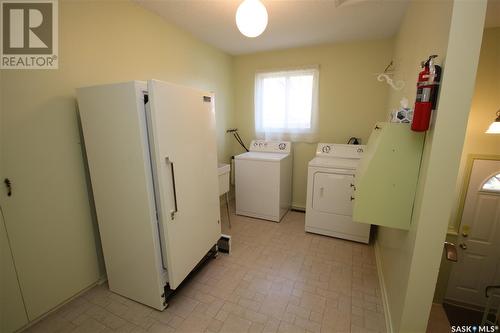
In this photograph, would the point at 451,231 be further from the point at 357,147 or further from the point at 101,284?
the point at 101,284

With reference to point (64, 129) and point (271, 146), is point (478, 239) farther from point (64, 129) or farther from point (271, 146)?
point (64, 129)

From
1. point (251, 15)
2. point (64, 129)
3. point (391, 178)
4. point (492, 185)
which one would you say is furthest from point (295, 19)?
point (492, 185)

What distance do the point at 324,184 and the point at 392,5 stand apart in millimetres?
1918

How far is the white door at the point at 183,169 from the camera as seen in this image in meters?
1.49

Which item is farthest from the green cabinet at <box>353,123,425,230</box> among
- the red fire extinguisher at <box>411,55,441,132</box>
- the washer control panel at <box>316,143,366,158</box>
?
the washer control panel at <box>316,143,366,158</box>

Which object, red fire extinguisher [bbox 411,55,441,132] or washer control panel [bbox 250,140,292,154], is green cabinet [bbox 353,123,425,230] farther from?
washer control panel [bbox 250,140,292,154]

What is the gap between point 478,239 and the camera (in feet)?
7.80

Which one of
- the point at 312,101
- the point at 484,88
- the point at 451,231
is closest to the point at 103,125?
the point at 312,101

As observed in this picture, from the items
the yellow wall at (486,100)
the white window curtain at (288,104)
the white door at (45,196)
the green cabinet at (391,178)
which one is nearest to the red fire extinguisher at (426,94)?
the green cabinet at (391,178)

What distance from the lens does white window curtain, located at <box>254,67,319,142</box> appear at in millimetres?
3311

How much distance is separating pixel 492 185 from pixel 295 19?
266 centimetres

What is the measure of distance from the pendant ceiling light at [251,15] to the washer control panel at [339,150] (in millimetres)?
1988

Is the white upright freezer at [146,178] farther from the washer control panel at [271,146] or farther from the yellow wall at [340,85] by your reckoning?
the yellow wall at [340,85]

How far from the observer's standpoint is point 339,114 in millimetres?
3264
